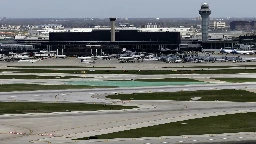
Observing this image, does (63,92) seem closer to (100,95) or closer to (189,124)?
(100,95)

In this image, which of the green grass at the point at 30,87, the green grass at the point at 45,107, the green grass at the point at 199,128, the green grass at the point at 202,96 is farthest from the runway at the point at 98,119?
the green grass at the point at 30,87

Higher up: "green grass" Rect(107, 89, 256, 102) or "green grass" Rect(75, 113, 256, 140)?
"green grass" Rect(75, 113, 256, 140)

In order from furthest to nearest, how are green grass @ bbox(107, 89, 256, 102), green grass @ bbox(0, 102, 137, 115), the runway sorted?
green grass @ bbox(107, 89, 256, 102)
green grass @ bbox(0, 102, 137, 115)
the runway

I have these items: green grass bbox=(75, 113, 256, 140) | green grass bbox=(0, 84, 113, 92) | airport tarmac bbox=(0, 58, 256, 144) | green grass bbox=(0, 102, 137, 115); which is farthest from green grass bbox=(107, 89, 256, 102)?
green grass bbox=(75, 113, 256, 140)

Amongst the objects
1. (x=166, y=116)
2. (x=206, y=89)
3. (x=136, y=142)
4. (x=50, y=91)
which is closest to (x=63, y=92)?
(x=50, y=91)

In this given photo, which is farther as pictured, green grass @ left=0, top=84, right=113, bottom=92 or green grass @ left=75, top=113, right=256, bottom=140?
green grass @ left=0, top=84, right=113, bottom=92

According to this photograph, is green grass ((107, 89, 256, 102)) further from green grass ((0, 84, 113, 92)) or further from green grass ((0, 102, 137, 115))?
green grass ((0, 84, 113, 92))

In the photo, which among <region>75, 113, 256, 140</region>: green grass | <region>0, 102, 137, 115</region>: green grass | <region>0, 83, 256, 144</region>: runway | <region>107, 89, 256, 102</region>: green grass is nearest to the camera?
<region>0, 83, 256, 144</region>: runway
